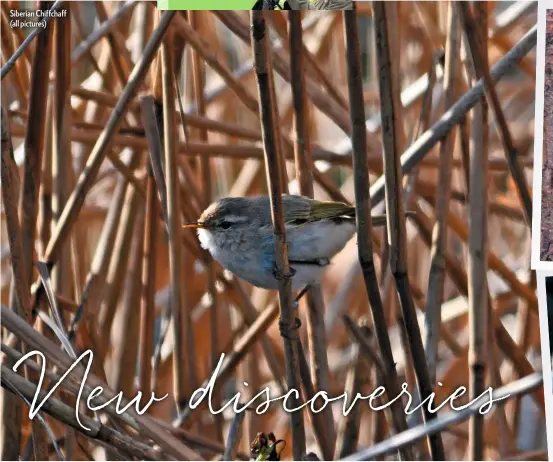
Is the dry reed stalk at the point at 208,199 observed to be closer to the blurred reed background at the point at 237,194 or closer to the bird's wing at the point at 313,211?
the blurred reed background at the point at 237,194

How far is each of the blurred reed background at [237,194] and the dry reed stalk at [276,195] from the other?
17mm

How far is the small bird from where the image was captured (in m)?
2.08

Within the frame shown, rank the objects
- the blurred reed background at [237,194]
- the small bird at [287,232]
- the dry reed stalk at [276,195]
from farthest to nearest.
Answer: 1. the small bird at [287,232]
2. the blurred reed background at [237,194]
3. the dry reed stalk at [276,195]

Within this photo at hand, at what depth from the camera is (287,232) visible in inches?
85.4

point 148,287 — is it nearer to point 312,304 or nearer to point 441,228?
point 312,304

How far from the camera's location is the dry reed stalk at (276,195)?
136 cm

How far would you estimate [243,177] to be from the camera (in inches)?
108

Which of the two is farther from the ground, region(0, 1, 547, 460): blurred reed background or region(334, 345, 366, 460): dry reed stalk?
region(0, 1, 547, 460): blurred reed background

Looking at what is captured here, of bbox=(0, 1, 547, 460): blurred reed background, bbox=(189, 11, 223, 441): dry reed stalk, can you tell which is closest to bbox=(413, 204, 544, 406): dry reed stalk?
bbox=(0, 1, 547, 460): blurred reed background

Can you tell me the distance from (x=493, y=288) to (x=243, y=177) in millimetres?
1044

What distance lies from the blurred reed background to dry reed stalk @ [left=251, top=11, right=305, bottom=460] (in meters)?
0.02

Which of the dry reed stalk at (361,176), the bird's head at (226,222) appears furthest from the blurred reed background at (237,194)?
the bird's head at (226,222)

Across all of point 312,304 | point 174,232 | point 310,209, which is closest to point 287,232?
point 310,209

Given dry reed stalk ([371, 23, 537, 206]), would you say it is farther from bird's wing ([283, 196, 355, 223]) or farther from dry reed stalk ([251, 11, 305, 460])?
dry reed stalk ([251, 11, 305, 460])
